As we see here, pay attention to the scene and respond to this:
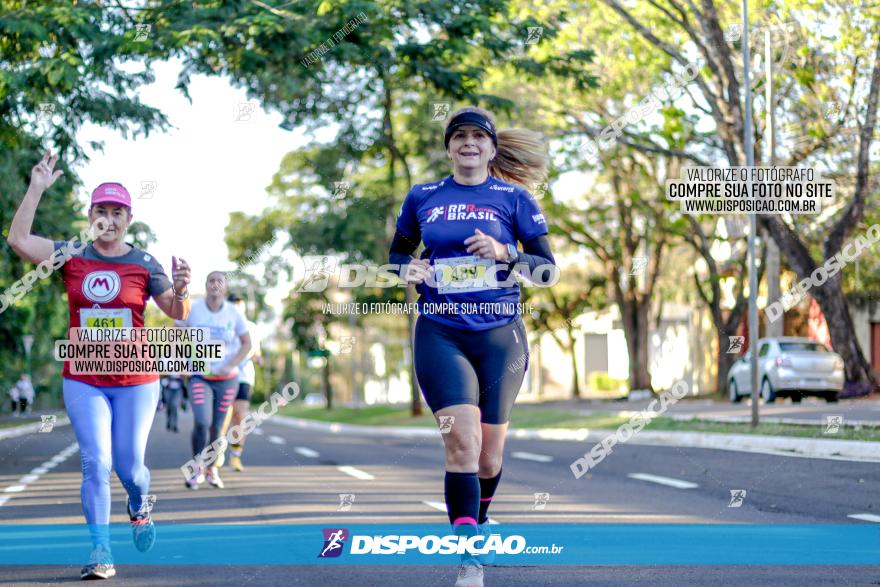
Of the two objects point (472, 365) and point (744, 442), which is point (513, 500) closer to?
point (472, 365)

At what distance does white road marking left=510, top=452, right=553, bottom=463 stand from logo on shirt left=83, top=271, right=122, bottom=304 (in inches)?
419

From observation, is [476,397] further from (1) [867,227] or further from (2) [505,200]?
(1) [867,227]

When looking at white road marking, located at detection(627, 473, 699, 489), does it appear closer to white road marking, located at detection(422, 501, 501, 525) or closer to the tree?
white road marking, located at detection(422, 501, 501, 525)

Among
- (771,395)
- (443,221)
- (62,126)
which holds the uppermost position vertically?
(62,126)

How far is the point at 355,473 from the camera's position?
14664 mm

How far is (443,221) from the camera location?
20.2 ft

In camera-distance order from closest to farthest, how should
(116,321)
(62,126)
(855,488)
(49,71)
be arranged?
(116,321) < (855,488) < (49,71) < (62,126)

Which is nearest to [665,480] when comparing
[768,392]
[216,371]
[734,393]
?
[216,371]

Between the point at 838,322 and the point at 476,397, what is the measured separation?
24.5 meters

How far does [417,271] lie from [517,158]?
0.95 m

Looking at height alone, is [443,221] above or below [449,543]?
above

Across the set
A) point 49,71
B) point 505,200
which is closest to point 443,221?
point 505,200

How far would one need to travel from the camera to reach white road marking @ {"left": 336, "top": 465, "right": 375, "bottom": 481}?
1399 cm

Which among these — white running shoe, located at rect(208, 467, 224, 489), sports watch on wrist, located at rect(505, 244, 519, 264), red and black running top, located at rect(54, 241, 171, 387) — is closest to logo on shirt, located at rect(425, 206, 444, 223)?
sports watch on wrist, located at rect(505, 244, 519, 264)
